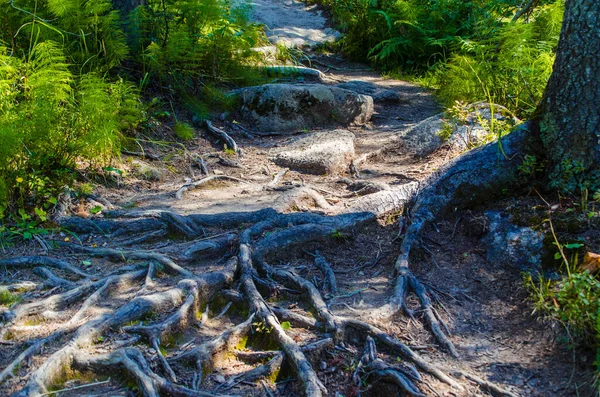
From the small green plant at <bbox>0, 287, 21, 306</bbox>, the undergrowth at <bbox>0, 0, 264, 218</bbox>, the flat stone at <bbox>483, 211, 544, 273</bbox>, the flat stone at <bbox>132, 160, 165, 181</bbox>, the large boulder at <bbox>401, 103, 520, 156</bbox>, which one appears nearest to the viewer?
the small green plant at <bbox>0, 287, 21, 306</bbox>

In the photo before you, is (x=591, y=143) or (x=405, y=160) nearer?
(x=591, y=143)

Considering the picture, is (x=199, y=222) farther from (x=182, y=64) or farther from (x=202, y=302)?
(x=182, y=64)

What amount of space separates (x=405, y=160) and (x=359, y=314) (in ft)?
11.8

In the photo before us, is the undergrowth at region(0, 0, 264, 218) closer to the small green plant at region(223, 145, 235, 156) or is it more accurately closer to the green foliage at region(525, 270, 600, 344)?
the small green plant at region(223, 145, 235, 156)

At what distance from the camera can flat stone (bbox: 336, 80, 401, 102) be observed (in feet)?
32.3

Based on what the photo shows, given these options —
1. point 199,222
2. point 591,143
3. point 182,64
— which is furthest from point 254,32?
point 591,143

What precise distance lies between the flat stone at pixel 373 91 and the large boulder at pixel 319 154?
2305 mm

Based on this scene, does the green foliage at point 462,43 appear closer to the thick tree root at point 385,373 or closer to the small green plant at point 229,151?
the small green plant at point 229,151

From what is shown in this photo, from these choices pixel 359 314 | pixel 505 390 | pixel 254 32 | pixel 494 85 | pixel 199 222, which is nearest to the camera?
pixel 505 390

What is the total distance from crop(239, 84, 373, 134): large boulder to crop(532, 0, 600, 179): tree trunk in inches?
177

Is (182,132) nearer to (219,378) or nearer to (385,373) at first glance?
(219,378)

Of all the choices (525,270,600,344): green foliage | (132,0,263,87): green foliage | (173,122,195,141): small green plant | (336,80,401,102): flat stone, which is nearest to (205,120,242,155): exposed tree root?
(173,122,195,141): small green plant

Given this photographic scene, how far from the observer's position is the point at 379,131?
877cm

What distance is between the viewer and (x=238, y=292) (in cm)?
420
